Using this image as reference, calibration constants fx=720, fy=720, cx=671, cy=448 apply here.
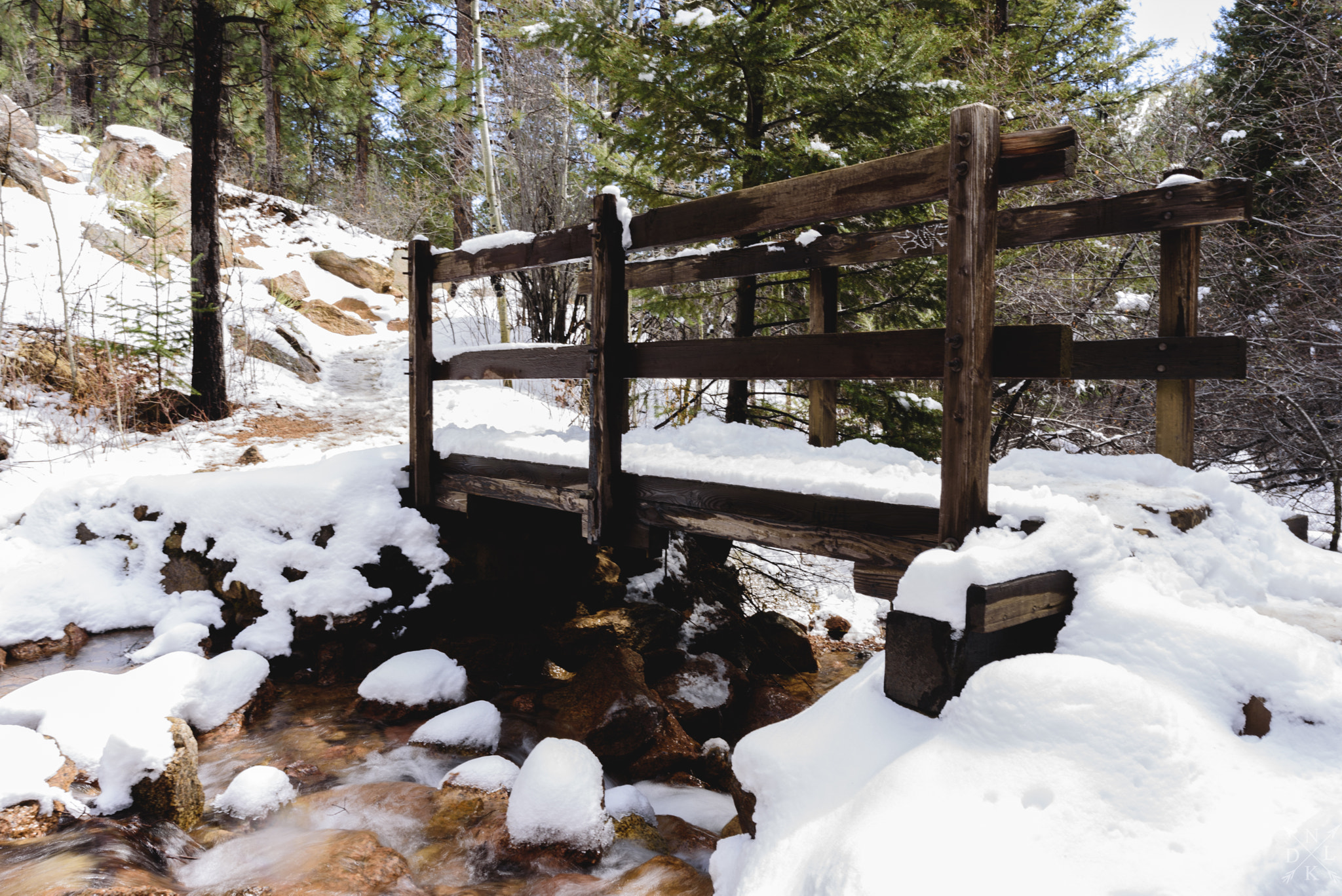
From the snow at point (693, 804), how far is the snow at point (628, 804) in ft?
0.60

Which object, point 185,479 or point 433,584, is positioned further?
point 185,479

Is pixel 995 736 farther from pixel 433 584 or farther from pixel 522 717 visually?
pixel 433 584

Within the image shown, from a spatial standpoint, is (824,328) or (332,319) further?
(332,319)

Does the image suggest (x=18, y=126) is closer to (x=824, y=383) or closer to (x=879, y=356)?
(x=824, y=383)

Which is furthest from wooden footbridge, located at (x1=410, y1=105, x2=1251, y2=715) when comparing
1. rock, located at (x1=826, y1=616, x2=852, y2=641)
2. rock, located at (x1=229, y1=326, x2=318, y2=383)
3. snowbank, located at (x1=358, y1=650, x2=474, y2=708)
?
rock, located at (x1=229, y1=326, x2=318, y2=383)

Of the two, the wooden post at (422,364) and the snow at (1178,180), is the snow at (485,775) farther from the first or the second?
the snow at (1178,180)

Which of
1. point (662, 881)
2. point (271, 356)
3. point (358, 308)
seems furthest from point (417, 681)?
point (358, 308)

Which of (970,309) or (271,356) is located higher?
(271,356)

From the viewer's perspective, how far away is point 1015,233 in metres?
Result: 4.32

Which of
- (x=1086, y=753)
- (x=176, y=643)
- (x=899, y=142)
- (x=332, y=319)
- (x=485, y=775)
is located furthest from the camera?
(x=332, y=319)

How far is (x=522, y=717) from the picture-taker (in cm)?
506

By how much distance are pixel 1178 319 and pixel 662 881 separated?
155 inches

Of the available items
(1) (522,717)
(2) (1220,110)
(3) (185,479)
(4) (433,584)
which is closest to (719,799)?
(1) (522,717)

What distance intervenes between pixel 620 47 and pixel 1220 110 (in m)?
9.11
